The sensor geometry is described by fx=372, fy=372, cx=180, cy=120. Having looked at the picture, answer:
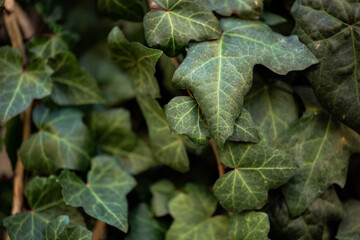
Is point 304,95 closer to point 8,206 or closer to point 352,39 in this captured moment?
point 352,39

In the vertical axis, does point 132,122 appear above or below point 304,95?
below

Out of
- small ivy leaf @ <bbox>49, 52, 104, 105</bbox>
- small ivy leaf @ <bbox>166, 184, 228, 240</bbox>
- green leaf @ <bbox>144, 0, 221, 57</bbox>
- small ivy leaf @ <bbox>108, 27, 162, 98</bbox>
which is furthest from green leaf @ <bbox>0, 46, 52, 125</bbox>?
small ivy leaf @ <bbox>166, 184, 228, 240</bbox>

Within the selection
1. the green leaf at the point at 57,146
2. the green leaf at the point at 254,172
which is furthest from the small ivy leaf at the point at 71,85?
the green leaf at the point at 254,172

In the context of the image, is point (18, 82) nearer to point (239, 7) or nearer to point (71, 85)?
point (71, 85)

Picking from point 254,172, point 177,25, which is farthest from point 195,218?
point 177,25

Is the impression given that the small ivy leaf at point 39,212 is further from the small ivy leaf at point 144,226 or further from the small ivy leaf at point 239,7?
the small ivy leaf at point 239,7

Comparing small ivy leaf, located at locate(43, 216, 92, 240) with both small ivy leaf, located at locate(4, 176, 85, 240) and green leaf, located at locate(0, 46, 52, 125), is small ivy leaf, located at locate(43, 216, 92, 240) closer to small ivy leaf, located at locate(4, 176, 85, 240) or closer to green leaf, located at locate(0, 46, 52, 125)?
small ivy leaf, located at locate(4, 176, 85, 240)

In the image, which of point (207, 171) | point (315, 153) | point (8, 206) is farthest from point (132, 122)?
point (315, 153)
